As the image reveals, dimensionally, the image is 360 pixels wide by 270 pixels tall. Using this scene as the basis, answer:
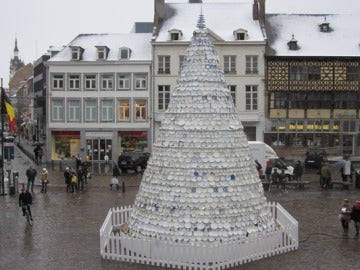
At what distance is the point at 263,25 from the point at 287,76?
181 inches

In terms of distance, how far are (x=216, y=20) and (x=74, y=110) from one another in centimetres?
→ 1356

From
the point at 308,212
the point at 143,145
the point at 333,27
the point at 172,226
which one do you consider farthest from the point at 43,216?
the point at 333,27

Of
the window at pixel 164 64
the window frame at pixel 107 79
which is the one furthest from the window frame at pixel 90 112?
the window at pixel 164 64

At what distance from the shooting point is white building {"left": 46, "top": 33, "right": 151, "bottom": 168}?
4647 cm

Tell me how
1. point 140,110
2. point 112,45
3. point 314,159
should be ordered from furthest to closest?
point 112,45
point 140,110
point 314,159

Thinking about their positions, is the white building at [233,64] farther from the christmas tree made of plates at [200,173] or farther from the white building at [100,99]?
the christmas tree made of plates at [200,173]

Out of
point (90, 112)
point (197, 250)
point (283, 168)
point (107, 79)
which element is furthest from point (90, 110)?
point (197, 250)

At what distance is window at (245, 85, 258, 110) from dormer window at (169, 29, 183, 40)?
657cm

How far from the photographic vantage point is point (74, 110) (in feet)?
154

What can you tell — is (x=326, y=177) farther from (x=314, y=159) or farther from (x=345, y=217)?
(x=345, y=217)

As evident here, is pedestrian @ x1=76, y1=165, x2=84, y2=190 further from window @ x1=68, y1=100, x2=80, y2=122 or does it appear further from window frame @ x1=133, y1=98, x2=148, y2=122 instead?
window @ x1=68, y1=100, x2=80, y2=122

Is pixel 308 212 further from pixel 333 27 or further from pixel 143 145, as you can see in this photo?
pixel 333 27

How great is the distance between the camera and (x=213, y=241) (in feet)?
48.6

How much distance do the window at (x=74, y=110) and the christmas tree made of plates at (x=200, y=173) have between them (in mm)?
31713
